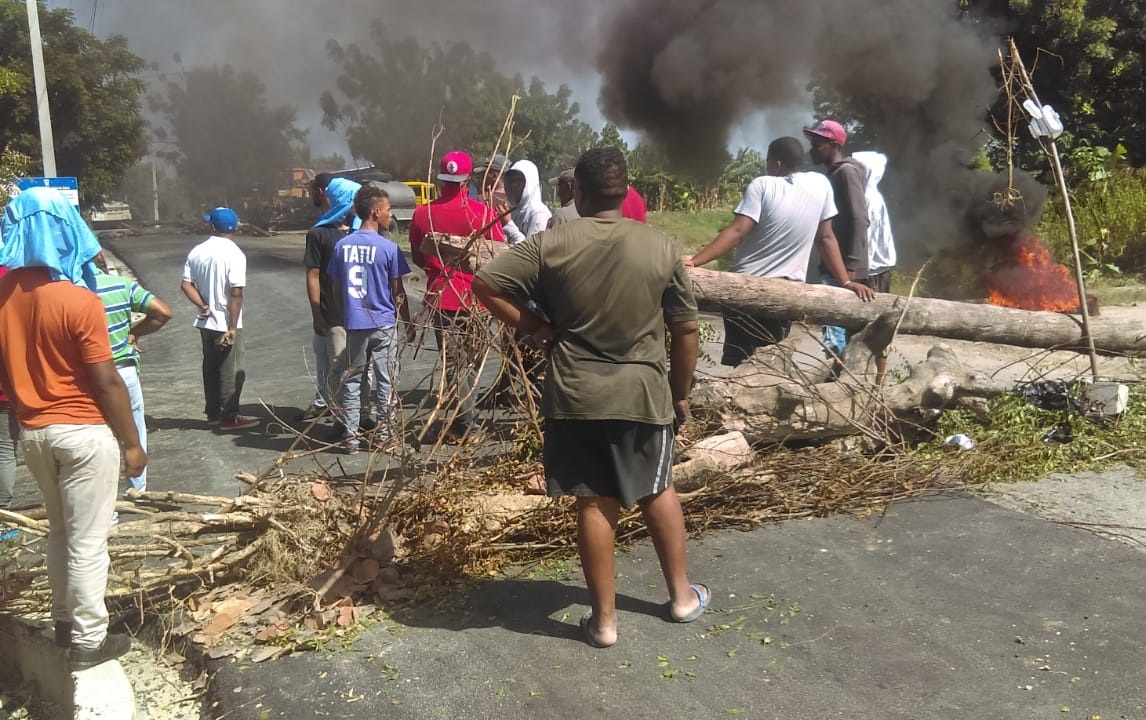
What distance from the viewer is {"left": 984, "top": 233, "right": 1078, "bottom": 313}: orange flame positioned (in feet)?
35.8

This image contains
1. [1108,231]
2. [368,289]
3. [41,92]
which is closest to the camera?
[368,289]

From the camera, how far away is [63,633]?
3.30 metres

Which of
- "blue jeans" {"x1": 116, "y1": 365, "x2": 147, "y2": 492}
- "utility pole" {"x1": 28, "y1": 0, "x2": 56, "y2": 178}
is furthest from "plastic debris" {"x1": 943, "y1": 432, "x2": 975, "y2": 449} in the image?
"utility pole" {"x1": 28, "y1": 0, "x2": 56, "y2": 178}

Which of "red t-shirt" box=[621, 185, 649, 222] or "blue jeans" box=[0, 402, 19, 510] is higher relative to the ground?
"red t-shirt" box=[621, 185, 649, 222]

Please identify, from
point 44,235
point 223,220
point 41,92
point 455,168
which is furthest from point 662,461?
point 41,92

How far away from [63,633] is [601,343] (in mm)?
2150

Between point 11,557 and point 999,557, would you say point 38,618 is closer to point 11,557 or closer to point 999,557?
point 11,557

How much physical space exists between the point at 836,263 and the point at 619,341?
121 inches

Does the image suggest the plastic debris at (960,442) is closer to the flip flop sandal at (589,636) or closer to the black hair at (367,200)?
the flip flop sandal at (589,636)

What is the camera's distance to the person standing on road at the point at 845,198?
6.08m

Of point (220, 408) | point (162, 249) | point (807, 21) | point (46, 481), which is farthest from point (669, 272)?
point (162, 249)

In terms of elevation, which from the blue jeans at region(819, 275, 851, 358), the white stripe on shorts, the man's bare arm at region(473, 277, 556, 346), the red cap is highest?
the red cap

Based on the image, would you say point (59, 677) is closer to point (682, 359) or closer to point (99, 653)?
point (99, 653)

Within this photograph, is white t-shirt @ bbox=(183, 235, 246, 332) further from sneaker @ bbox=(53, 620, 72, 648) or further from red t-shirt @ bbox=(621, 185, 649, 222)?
sneaker @ bbox=(53, 620, 72, 648)
